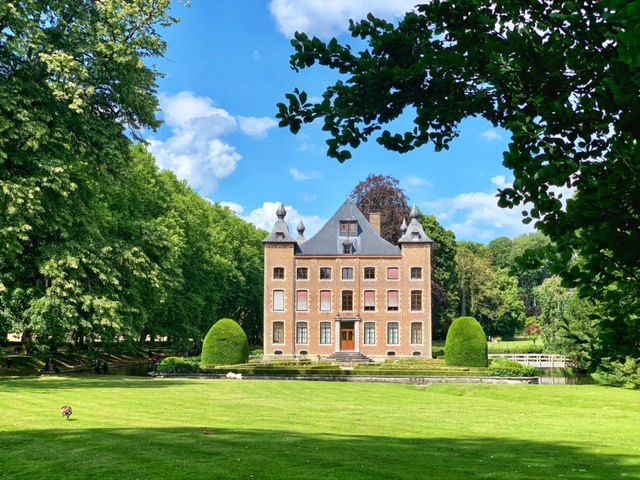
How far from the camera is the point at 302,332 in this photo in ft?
173

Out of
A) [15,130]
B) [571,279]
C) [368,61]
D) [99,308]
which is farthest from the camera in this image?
[99,308]

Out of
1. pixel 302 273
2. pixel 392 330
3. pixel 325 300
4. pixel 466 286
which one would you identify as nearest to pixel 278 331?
pixel 325 300

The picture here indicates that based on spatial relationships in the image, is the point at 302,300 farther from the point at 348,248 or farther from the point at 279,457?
the point at 279,457

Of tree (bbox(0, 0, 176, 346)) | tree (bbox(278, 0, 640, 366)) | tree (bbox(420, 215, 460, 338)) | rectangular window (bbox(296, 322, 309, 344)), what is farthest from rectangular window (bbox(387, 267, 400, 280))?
tree (bbox(278, 0, 640, 366))

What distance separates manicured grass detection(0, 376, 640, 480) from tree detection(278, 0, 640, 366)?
482cm

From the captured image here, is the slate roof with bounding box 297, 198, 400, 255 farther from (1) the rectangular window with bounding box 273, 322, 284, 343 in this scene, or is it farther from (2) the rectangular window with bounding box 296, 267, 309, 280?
(1) the rectangular window with bounding box 273, 322, 284, 343

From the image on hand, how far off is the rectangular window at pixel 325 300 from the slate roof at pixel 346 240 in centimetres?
317

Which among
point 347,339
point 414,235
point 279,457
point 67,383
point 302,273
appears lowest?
point 67,383

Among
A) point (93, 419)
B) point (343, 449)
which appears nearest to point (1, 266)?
point (93, 419)

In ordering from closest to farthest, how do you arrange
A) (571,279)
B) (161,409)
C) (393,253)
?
(571,279)
(161,409)
(393,253)

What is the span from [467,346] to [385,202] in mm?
25252

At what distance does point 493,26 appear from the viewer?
4.36 metres

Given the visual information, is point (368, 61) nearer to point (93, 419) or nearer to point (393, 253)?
point (93, 419)

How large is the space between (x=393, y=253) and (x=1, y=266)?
33.9 metres
